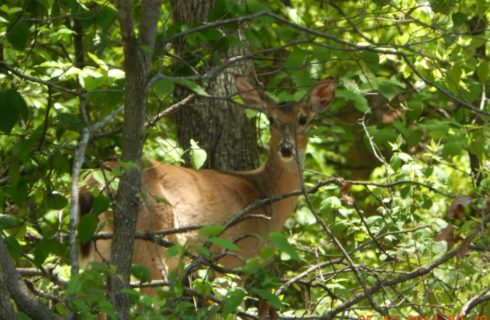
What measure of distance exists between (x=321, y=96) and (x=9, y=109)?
11.7ft

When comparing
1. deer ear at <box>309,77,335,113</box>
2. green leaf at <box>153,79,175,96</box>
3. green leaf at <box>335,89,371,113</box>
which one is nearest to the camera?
green leaf at <box>153,79,175,96</box>

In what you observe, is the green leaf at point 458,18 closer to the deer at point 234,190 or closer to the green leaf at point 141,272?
the deer at point 234,190

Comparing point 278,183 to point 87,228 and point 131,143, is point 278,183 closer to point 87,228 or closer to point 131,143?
point 87,228

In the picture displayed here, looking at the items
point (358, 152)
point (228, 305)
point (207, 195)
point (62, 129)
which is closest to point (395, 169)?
point (207, 195)

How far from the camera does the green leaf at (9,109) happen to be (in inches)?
164

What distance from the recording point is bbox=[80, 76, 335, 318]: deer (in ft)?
21.1

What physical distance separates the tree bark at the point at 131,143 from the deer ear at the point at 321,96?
3.63 m

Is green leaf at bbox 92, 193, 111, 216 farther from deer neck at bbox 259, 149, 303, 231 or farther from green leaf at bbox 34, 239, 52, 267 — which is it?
deer neck at bbox 259, 149, 303, 231

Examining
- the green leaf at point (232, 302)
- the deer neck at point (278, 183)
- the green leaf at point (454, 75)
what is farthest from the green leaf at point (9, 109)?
the deer neck at point (278, 183)

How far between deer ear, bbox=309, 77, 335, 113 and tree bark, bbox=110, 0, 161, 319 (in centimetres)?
363

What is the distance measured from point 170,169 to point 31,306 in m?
3.29

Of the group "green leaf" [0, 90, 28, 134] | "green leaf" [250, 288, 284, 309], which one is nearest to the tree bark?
"green leaf" [250, 288, 284, 309]

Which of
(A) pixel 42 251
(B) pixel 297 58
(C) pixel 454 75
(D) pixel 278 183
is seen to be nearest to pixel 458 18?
(C) pixel 454 75

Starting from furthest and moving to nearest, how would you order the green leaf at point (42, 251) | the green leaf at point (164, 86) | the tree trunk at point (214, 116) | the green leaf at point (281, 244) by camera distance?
the tree trunk at point (214, 116) → the green leaf at point (42, 251) → the green leaf at point (164, 86) → the green leaf at point (281, 244)
